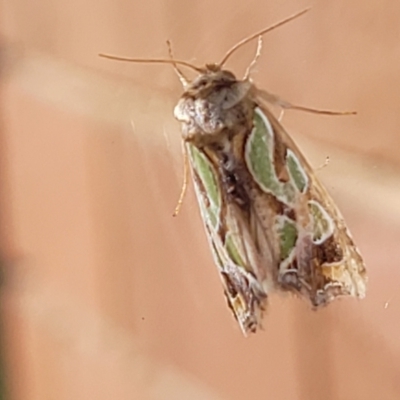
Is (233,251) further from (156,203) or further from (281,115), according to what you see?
(156,203)

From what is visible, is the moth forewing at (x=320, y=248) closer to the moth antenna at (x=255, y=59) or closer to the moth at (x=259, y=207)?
the moth at (x=259, y=207)

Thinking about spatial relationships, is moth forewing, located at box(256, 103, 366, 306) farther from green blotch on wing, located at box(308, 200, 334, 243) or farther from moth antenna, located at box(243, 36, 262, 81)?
moth antenna, located at box(243, 36, 262, 81)

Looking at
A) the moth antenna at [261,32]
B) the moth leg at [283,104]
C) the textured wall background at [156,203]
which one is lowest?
the textured wall background at [156,203]

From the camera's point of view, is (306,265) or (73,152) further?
(73,152)

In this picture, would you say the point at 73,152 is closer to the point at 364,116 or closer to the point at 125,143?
the point at 125,143

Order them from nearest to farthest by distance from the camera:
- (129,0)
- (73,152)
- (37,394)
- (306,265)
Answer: (306,265) < (129,0) < (73,152) < (37,394)

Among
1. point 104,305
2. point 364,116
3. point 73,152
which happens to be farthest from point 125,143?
point 364,116

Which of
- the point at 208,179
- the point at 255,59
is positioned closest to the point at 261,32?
the point at 255,59

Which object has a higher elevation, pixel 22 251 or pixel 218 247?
pixel 218 247

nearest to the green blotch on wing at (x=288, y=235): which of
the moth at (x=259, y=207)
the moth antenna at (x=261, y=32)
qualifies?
the moth at (x=259, y=207)
